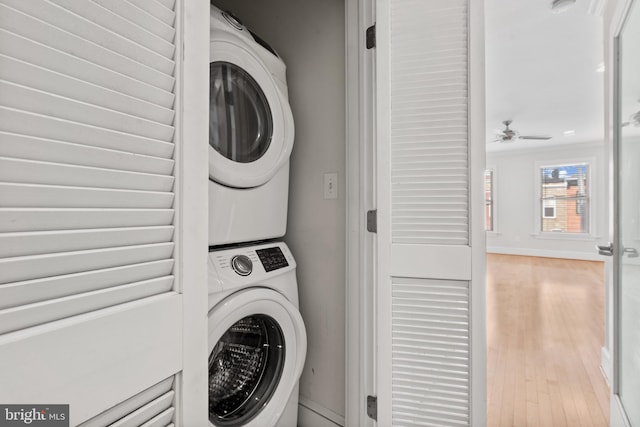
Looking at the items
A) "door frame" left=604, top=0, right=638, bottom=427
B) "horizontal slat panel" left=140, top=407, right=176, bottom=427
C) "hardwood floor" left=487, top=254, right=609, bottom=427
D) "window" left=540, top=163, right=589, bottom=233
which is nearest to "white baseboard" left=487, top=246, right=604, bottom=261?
"window" left=540, top=163, right=589, bottom=233

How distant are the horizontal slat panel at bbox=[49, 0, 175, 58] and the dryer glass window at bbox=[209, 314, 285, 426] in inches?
35.6

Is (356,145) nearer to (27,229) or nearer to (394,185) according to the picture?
(394,185)

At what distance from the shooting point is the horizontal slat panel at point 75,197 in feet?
1.55

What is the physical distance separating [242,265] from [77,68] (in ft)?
2.46

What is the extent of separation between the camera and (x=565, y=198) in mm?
6840

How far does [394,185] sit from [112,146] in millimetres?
942

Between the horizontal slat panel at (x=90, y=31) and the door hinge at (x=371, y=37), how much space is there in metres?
0.86

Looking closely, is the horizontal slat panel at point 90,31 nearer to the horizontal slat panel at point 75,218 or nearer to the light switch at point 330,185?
the horizontal slat panel at point 75,218

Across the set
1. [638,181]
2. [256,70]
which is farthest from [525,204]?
[256,70]

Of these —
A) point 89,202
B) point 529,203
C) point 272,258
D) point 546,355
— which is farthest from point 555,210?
point 89,202

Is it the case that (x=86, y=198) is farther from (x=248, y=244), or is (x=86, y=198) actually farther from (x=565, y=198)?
(x=565, y=198)

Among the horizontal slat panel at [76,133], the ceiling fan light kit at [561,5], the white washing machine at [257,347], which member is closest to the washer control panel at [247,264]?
the white washing machine at [257,347]

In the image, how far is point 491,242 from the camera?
796 centimetres

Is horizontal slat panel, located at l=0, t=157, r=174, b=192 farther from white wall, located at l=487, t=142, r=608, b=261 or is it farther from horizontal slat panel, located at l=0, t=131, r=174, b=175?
white wall, located at l=487, t=142, r=608, b=261
